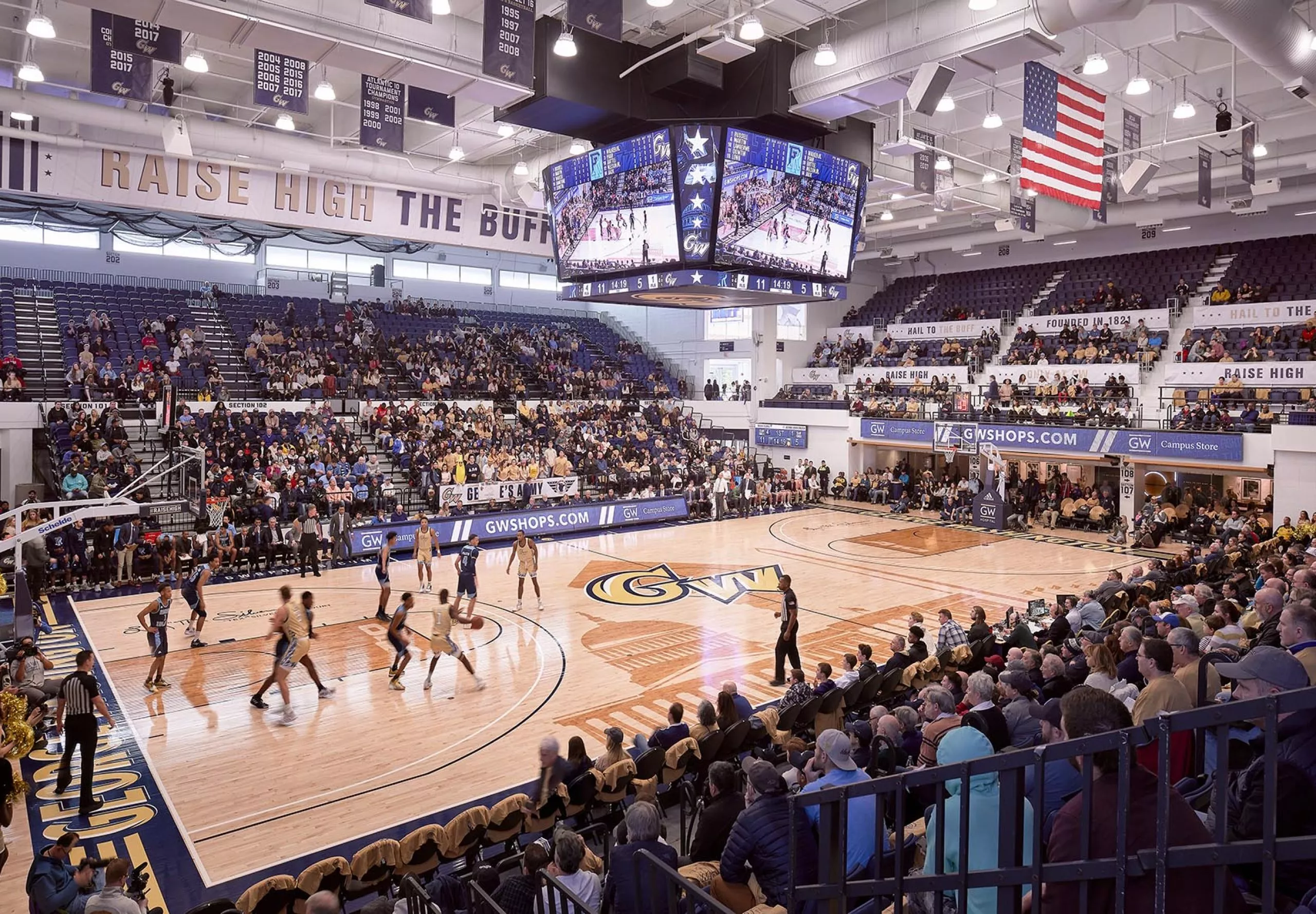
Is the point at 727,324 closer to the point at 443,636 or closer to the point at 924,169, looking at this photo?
the point at 924,169

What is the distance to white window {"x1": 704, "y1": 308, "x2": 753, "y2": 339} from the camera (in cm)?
3788

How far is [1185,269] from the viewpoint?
31156 mm

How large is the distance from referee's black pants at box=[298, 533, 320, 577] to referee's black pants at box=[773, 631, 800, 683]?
11.4 meters

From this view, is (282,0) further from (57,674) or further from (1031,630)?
(1031,630)

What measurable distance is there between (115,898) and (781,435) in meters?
31.4

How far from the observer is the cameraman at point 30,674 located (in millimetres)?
9625

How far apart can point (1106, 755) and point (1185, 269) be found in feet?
113

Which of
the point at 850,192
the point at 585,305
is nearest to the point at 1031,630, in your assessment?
the point at 850,192

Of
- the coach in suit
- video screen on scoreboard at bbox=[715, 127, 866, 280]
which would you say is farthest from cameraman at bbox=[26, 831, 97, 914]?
the coach in suit

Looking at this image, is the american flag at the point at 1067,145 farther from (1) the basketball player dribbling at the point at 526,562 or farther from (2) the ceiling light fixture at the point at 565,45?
(1) the basketball player dribbling at the point at 526,562

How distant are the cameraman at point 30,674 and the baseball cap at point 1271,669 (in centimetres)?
1094

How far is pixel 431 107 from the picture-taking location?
1466cm

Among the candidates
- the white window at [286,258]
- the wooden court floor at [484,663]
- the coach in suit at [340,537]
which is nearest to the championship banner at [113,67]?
the wooden court floor at [484,663]

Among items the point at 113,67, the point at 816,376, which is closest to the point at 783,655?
the point at 113,67
